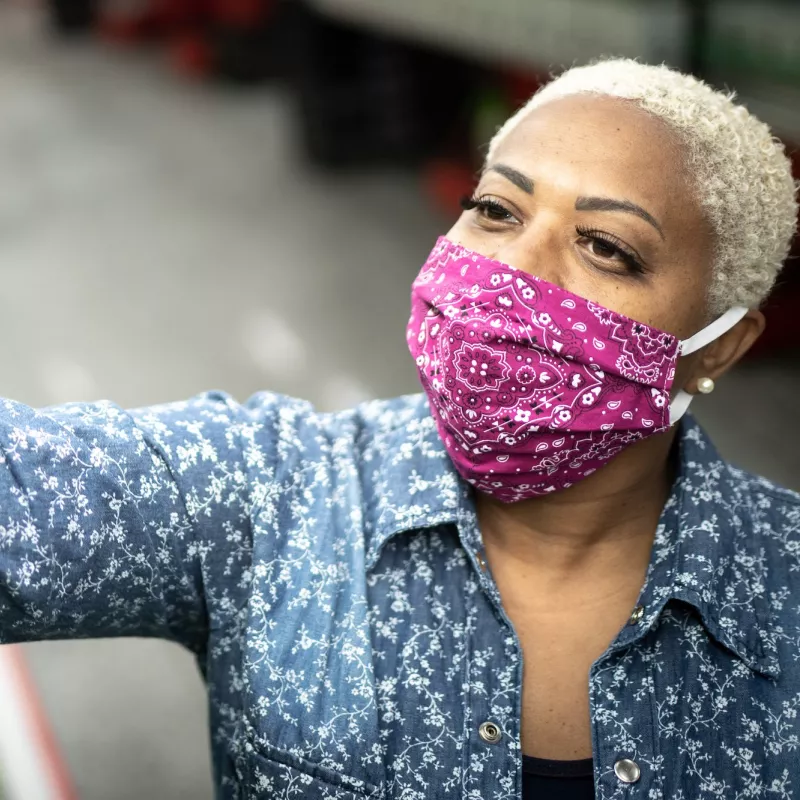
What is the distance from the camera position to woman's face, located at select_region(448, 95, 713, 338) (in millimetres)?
1457

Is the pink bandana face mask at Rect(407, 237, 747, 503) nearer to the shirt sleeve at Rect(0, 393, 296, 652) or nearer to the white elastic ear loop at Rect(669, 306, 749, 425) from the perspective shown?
the white elastic ear loop at Rect(669, 306, 749, 425)

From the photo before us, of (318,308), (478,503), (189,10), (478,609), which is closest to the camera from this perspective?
(478,609)

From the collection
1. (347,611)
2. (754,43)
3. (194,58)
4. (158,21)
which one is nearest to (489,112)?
(754,43)

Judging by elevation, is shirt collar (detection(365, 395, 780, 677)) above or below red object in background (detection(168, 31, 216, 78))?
below

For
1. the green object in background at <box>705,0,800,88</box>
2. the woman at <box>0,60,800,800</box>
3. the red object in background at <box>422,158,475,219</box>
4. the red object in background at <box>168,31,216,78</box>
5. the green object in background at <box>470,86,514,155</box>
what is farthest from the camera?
the red object in background at <box>168,31,216,78</box>

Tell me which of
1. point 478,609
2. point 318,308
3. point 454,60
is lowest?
point 478,609

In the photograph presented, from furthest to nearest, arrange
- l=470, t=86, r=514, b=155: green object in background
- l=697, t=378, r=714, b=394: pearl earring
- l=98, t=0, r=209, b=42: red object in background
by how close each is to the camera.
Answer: l=98, t=0, r=209, b=42: red object in background < l=470, t=86, r=514, b=155: green object in background < l=697, t=378, r=714, b=394: pearl earring

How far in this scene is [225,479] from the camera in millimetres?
1446

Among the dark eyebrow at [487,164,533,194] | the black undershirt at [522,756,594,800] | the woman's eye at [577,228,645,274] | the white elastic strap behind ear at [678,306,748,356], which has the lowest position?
the black undershirt at [522,756,594,800]

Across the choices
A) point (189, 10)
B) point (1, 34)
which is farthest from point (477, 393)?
point (1, 34)

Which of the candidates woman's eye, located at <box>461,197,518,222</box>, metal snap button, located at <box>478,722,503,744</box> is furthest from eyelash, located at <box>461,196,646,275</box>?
metal snap button, located at <box>478,722,503,744</box>

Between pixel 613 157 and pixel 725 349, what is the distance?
404mm

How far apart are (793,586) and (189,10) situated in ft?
41.3

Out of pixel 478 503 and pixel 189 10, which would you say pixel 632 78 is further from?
pixel 189 10
